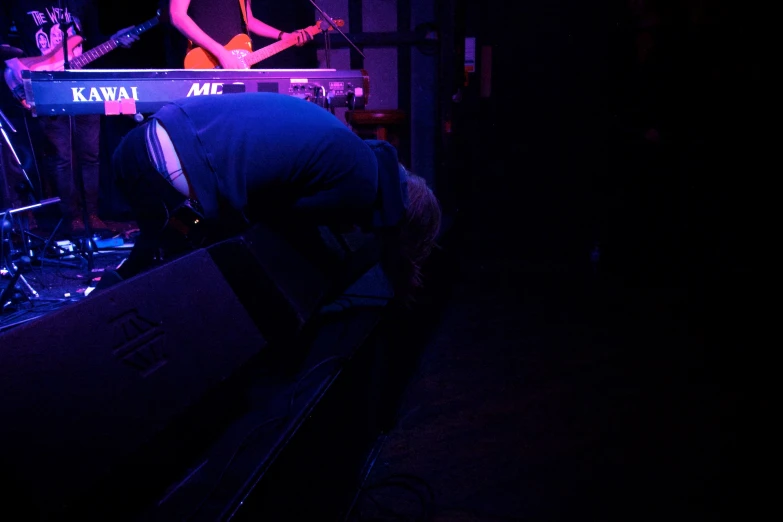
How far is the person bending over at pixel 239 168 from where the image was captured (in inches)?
50.6

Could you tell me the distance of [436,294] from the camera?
2.98m

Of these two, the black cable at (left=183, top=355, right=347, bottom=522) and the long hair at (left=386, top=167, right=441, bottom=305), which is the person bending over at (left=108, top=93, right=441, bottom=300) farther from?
the black cable at (left=183, top=355, right=347, bottom=522)

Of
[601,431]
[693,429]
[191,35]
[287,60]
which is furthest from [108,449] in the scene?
[287,60]

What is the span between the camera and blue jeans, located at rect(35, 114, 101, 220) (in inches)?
146

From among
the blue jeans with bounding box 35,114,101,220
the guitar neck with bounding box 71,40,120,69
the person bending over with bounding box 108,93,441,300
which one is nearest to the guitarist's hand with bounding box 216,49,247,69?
the guitar neck with bounding box 71,40,120,69

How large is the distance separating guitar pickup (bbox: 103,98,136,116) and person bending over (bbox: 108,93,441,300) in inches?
43.6

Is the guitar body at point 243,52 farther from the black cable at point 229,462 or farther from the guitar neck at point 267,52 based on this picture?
the black cable at point 229,462

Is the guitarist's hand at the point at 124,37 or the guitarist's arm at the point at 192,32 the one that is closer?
the guitarist's arm at the point at 192,32

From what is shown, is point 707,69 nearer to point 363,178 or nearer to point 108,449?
point 363,178

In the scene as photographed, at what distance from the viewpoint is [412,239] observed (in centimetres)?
196

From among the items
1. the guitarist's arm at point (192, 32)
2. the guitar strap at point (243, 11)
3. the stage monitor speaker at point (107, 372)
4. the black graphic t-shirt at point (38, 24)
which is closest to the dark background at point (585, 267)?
the black graphic t-shirt at point (38, 24)

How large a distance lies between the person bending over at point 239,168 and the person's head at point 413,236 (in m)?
0.32

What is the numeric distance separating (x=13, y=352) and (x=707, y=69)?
166 inches

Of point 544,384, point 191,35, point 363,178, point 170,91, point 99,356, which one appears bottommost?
point 544,384
